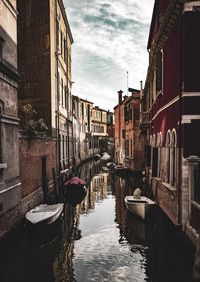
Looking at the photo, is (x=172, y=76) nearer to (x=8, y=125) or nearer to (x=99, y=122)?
(x=8, y=125)

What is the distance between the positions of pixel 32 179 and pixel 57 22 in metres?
12.7

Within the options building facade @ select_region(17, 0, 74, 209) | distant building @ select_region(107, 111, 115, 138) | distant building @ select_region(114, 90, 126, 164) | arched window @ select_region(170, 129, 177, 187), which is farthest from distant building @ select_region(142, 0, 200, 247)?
distant building @ select_region(107, 111, 115, 138)

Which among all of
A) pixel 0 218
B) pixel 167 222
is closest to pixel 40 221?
pixel 0 218

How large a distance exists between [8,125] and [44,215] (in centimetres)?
334

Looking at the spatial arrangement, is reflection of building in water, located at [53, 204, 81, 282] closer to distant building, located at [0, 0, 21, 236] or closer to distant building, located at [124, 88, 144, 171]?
distant building, located at [0, 0, 21, 236]

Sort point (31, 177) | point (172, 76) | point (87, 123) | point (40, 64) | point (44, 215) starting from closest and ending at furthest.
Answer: point (172, 76) → point (44, 215) → point (31, 177) → point (40, 64) → point (87, 123)

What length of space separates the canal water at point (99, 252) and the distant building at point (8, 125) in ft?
3.13

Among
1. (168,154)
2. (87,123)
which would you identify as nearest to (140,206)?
(168,154)

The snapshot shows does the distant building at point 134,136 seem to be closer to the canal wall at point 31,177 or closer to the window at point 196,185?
the canal wall at point 31,177

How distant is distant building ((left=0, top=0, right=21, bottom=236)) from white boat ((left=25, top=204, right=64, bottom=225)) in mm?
502

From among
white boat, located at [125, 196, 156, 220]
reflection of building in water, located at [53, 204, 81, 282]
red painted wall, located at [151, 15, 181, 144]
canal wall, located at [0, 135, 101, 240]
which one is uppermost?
red painted wall, located at [151, 15, 181, 144]

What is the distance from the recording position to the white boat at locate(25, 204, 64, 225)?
30.6 ft

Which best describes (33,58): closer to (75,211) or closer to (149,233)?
(75,211)

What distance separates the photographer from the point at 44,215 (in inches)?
383
